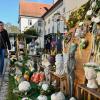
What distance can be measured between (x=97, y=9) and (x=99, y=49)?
3.04 ft

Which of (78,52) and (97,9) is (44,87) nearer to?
(78,52)

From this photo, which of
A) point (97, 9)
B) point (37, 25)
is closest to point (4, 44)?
point (97, 9)

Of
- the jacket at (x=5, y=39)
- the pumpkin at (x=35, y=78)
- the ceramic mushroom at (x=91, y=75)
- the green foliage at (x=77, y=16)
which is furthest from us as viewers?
the jacket at (x=5, y=39)

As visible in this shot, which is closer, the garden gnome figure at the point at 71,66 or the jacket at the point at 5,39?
the garden gnome figure at the point at 71,66

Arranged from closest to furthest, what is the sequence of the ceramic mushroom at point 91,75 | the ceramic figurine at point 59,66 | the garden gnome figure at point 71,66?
the ceramic mushroom at point 91,75, the garden gnome figure at point 71,66, the ceramic figurine at point 59,66

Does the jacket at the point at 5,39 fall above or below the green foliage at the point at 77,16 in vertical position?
below

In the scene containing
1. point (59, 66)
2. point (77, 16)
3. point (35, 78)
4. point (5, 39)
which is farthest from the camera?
point (5, 39)

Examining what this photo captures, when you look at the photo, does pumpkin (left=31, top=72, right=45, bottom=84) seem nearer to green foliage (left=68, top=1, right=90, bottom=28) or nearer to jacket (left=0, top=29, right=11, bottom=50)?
green foliage (left=68, top=1, right=90, bottom=28)

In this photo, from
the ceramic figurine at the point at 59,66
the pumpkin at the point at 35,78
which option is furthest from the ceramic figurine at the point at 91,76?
the pumpkin at the point at 35,78

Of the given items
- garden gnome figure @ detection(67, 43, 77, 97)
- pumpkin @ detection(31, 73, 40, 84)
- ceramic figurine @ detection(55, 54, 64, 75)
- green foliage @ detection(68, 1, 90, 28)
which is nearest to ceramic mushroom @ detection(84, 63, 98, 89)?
garden gnome figure @ detection(67, 43, 77, 97)

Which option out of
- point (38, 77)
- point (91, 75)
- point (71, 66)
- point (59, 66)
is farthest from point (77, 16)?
point (91, 75)

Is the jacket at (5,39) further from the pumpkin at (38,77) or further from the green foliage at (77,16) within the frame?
the green foliage at (77,16)

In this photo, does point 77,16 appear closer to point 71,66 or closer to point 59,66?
point 59,66

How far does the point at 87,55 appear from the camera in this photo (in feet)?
20.8
